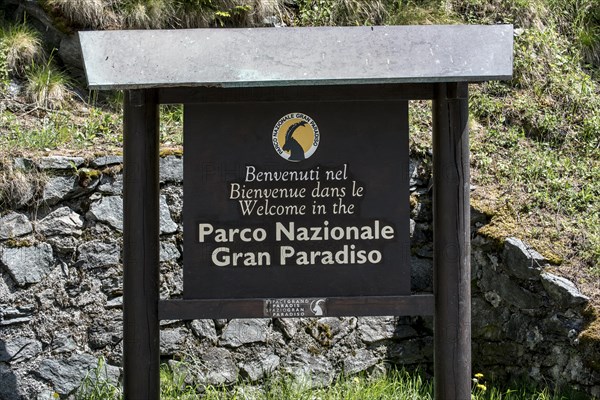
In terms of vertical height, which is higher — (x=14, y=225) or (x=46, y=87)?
(x=46, y=87)

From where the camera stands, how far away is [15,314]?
5637mm

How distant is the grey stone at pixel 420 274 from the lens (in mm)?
6320

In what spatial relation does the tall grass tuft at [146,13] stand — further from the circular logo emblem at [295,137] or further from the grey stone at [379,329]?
the circular logo emblem at [295,137]

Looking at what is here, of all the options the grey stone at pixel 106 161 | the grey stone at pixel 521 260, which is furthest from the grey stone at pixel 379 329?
the grey stone at pixel 106 161

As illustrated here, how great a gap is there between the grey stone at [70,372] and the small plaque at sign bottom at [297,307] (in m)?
2.09

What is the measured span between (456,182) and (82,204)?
2835 mm

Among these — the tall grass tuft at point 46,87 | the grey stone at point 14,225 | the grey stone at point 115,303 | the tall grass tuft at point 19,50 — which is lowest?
the grey stone at point 115,303

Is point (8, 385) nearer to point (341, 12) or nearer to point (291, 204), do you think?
point (291, 204)

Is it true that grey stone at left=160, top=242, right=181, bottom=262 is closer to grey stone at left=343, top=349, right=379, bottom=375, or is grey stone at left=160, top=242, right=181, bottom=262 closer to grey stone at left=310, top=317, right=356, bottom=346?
grey stone at left=310, top=317, right=356, bottom=346

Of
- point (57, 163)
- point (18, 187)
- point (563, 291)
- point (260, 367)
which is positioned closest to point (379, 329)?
point (260, 367)

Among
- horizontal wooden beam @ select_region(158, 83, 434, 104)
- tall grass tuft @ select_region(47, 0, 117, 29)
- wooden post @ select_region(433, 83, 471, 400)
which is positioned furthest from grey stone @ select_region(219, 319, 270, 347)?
tall grass tuft @ select_region(47, 0, 117, 29)

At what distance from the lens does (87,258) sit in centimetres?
585

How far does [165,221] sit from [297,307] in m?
2.18

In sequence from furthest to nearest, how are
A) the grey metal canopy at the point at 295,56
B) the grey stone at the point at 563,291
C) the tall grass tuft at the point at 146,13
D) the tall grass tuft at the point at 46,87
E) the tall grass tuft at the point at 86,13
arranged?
1. the tall grass tuft at the point at 146,13
2. the tall grass tuft at the point at 86,13
3. the tall grass tuft at the point at 46,87
4. the grey stone at the point at 563,291
5. the grey metal canopy at the point at 295,56
